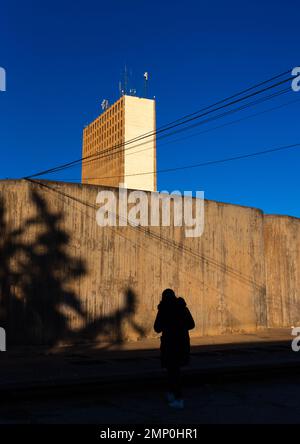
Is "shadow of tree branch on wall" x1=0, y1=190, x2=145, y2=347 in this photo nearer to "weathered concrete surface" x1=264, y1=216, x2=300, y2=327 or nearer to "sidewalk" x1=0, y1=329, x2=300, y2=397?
"sidewalk" x1=0, y1=329, x2=300, y2=397

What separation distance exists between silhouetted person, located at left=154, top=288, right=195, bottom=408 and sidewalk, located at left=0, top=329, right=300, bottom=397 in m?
1.88

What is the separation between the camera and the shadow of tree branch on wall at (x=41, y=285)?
1332 cm

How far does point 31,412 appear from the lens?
276 inches

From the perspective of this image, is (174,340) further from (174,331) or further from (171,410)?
(171,410)

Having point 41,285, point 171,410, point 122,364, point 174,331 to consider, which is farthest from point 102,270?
point 171,410

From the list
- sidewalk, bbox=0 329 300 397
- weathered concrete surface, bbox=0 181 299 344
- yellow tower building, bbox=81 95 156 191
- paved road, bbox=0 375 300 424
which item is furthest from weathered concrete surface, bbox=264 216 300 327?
yellow tower building, bbox=81 95 156 191

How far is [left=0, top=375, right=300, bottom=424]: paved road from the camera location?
6.58m

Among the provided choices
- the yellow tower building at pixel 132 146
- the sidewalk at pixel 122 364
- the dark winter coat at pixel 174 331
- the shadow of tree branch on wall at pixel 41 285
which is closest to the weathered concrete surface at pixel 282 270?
the sidewalk at pixel 122 364

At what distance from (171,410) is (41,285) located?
289 inches

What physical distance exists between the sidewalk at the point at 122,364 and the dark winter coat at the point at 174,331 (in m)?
1.99

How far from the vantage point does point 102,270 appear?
1492 centimetres

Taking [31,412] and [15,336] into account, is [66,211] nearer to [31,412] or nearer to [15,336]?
[15,336]
